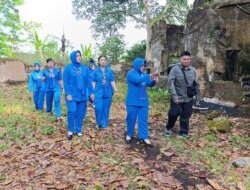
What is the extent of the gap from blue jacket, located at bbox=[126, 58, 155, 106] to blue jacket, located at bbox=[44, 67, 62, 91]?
127 inches

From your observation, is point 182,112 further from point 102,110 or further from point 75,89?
point 75,89

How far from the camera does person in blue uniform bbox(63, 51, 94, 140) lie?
720 centimetres

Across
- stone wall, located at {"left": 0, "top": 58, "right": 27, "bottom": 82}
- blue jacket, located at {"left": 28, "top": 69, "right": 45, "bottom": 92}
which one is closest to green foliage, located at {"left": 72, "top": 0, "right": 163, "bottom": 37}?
stone wall, located at {"left": 0, "top": 58, "right": 27, "bottom": 82}

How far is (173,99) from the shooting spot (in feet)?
24.3

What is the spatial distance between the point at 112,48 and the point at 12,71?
29.3ft

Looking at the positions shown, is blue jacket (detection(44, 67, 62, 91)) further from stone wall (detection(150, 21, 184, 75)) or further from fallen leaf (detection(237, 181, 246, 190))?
stone wall (detection(150, 21, 184, 75))

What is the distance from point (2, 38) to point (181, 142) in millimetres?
25216

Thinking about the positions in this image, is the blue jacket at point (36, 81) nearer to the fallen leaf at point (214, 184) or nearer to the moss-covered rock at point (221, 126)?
the moss-covered rock at point (221, 126)

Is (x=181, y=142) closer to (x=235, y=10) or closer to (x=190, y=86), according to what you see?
(x=190, y=86)

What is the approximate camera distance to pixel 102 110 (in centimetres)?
Answer: 819

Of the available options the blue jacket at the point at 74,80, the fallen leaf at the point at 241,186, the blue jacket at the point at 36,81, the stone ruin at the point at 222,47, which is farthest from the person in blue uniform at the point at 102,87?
the stone ruin at the point at 222,47

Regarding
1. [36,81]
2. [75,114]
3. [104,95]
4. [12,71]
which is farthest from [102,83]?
[12,71]

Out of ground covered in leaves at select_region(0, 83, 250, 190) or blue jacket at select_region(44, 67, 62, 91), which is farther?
blue jacket at select_region(44, 67, 62, 91)

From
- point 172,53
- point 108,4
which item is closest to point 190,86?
point 172,53
